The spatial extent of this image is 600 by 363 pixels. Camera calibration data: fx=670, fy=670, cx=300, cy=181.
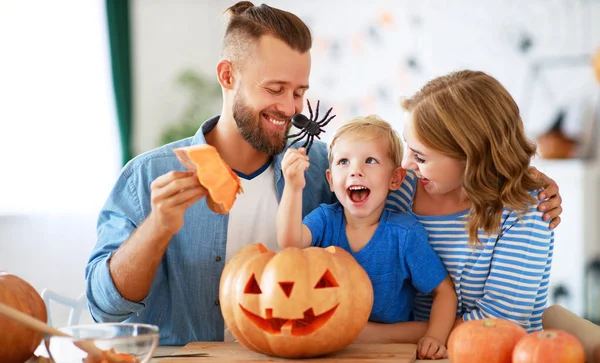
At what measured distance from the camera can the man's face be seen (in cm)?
220

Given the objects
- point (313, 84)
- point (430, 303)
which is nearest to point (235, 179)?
point (430, 303)

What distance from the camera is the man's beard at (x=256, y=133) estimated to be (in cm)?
223

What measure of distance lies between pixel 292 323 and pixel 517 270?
0.68 metres

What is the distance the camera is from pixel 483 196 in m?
1.89

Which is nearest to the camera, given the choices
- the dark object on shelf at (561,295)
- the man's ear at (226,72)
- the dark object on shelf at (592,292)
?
the man's ear at (226,72)

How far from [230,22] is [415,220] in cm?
100

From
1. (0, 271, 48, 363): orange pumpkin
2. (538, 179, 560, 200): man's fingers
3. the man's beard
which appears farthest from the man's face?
(0, 271, 48, 363): orange pumpkin

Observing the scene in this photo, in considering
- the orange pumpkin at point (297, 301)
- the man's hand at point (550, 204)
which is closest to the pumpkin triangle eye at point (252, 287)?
the orange pumpkin at point (297, 301)

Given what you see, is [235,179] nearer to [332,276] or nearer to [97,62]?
[332,276]

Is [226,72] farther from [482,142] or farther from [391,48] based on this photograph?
[391,48]

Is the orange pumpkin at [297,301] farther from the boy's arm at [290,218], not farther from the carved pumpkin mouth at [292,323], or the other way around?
the boy's arm at [290,218]

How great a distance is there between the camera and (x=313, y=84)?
20.5 ft

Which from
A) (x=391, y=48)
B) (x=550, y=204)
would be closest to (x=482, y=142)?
(x=550, y=204)

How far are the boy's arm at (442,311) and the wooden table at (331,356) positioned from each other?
0.16 meters
